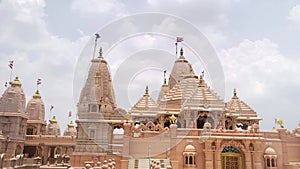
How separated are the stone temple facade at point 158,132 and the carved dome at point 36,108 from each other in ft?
0.42

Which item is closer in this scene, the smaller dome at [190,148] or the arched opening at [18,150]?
the smaller dome at [190,148]

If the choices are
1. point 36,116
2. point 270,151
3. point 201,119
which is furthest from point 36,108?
point 270,151

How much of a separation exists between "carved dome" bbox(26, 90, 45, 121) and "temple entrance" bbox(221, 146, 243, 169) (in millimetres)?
27179

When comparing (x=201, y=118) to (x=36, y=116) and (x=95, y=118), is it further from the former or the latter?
(x=36, y=116)

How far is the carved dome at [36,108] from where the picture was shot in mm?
39750

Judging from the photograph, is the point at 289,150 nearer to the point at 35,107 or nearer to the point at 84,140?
the point at 84,140

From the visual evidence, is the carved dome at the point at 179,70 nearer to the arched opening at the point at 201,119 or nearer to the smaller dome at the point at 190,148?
the arched opening at the point at 201,119

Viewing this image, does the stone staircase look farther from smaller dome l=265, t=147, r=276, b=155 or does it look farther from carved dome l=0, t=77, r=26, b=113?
carved dome l=0, t=77, r=26, b=113

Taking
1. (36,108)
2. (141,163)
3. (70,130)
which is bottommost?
(141,163)

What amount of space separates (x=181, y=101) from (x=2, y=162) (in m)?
16.1

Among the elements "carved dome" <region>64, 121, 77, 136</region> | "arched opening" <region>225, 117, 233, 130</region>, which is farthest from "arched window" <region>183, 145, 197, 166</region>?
"carved dome" <region>64, 121, 77, 136</region>

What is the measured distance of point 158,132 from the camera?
23094 mm

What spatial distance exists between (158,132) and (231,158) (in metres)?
6.09

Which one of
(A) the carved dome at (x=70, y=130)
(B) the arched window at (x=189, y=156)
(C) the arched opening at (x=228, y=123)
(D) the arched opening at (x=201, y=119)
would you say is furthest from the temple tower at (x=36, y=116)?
(C) the arched opening at (x=228, y=123)
